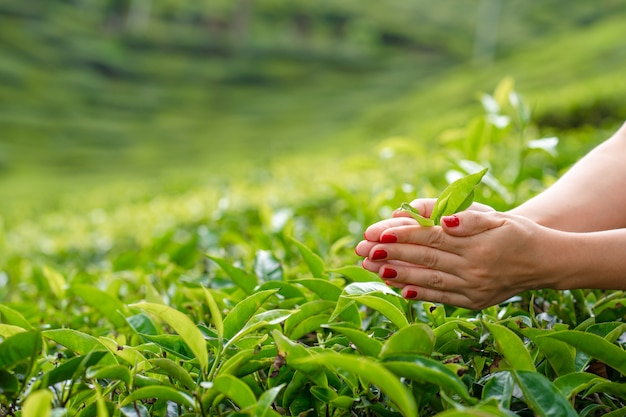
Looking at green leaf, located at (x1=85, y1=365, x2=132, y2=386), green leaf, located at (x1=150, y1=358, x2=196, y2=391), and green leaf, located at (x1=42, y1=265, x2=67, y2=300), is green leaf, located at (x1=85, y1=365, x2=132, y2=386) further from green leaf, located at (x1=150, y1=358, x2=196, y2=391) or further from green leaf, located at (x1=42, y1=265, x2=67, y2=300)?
green leaf, located at (x1=42, y1=265, x2=67, y2=300)

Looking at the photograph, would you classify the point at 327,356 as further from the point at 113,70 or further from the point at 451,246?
the point at 113,70

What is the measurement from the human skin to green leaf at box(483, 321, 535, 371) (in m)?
0.15

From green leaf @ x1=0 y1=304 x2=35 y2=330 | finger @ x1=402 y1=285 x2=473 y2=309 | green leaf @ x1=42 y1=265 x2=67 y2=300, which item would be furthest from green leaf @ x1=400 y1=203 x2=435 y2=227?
A: green leaf @ x1=42 y1=265 x2=67 y2=300

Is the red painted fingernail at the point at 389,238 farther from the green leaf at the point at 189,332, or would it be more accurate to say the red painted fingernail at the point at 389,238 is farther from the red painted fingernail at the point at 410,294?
the green leaf at the point at 189,332

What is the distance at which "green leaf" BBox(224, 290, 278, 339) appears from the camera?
45.9 inches

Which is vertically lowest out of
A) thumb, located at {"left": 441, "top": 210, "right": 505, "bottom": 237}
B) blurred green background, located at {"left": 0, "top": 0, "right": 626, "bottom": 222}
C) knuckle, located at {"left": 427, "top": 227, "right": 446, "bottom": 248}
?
blurred green background, located at {"left": 0, "top": 0, "right": 626, "bottom": 222}

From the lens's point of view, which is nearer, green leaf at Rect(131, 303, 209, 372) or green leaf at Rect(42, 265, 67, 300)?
green leaf at Rect(131, 303, 209, 372)

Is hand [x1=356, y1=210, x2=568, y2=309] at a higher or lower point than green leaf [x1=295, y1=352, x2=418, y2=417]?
higher

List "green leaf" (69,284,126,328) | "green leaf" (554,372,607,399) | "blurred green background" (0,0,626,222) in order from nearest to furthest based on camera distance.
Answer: "green leaf" (554,372,607,399) → "green leaf" (69,284,126,328) → "blurred green background" (0,0,626,222)

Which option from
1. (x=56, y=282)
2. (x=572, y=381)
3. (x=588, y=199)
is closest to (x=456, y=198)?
(x=572, y=381)

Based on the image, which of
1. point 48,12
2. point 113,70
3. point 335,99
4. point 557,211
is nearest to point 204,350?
point 557,211

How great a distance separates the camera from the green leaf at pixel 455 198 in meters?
1.17

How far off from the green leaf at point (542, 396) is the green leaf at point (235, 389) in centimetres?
35

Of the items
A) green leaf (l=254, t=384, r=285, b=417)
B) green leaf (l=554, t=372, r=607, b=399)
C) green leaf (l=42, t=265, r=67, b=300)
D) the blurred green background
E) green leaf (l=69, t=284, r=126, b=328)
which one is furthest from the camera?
the blurred green background
